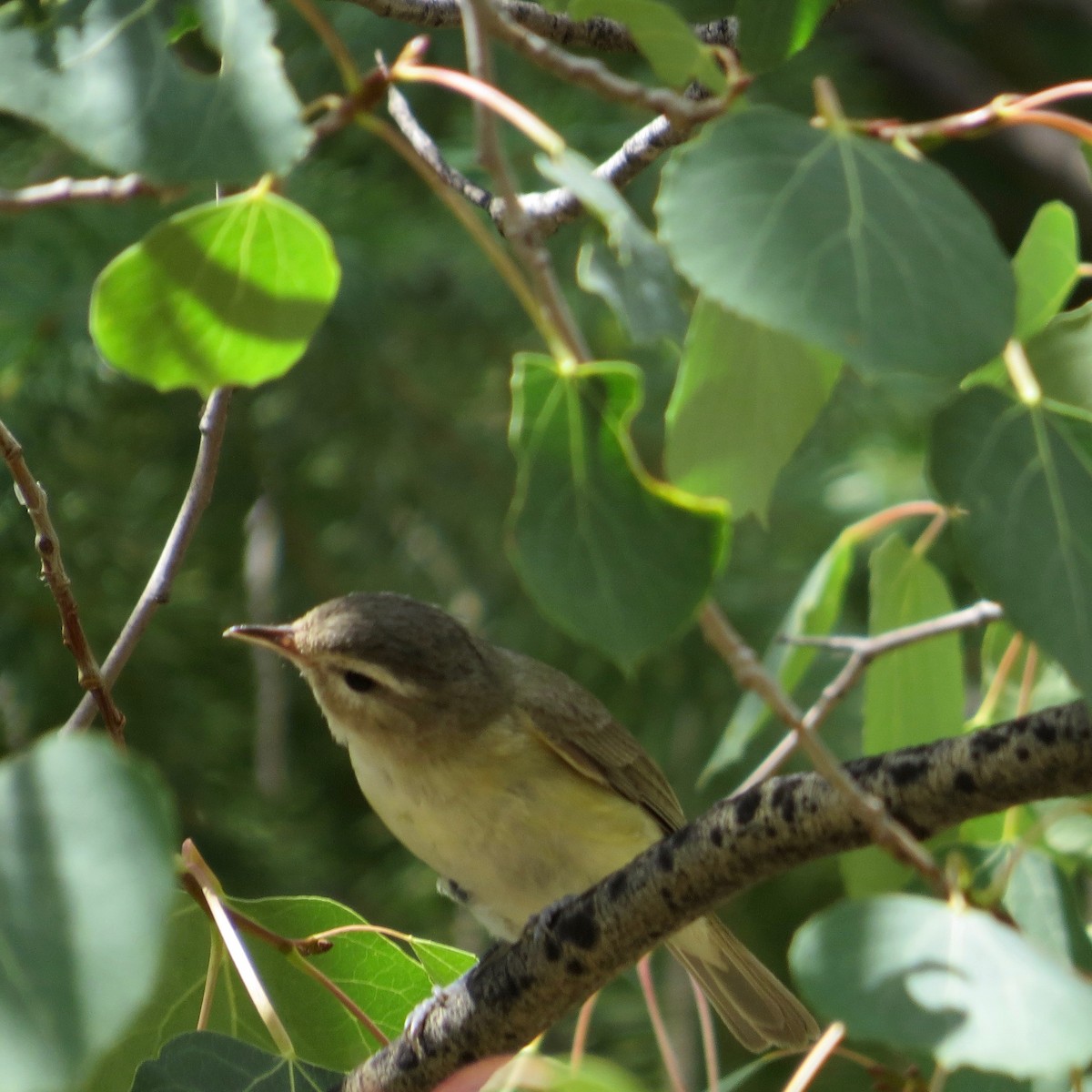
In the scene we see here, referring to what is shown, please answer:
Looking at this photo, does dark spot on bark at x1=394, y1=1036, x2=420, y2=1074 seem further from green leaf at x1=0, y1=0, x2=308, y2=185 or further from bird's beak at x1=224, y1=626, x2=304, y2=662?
green leaf at x1=0, y1=0, x2=308, y2=185

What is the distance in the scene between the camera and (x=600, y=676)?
10.9 ft

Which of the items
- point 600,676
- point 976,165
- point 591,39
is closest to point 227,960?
point 591,39

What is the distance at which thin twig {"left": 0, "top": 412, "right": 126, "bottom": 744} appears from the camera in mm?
1454

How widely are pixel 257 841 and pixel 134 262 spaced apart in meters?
2.13

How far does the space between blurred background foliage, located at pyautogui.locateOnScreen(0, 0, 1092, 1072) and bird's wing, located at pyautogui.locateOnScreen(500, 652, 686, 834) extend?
517mm

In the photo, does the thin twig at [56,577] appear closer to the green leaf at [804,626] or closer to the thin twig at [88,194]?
the thin twig at [88,194]

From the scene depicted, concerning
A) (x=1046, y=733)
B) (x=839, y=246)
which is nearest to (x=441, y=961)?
(x=1046, y=733)

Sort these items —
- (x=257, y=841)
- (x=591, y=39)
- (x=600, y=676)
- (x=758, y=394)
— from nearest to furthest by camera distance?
1. (x=758, y=394)
2. (x=591, y=39)
3. (x=257, y=841)
4. (x=600, y=676)

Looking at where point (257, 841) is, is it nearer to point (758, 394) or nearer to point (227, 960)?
point (227, 960)

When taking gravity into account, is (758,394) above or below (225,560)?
above

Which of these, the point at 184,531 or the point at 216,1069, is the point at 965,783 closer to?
the point at 216,1069

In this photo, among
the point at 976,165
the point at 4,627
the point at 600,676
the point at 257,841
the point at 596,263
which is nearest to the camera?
the point at 596,263

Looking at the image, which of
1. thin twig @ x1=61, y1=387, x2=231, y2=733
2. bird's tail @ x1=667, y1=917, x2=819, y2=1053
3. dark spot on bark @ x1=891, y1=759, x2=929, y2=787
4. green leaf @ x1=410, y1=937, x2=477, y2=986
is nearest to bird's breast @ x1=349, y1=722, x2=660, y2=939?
bird's tail @ x1=667, y1=917, x2=819, y2=1053

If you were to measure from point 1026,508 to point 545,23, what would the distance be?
0.95m
